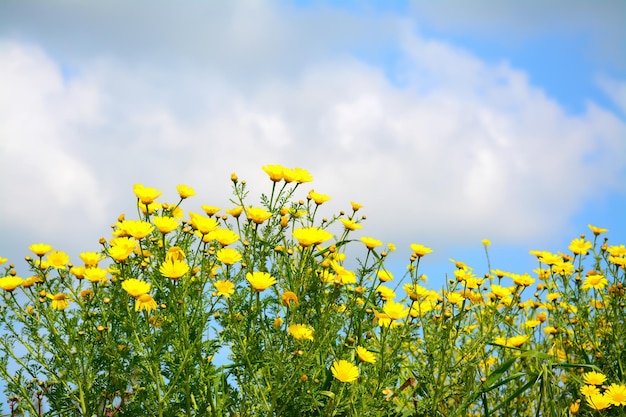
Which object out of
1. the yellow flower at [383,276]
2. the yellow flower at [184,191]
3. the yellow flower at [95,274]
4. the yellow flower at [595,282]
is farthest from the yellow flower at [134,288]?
the yellow flower at [595,282]

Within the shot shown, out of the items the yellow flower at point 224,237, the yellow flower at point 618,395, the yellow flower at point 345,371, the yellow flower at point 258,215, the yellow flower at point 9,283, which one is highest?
the yellow flower at point 258,215

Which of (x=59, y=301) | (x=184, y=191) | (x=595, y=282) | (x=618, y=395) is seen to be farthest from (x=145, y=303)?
(x=595, y=282)

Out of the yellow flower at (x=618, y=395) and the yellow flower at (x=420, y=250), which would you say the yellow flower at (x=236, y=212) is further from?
the yellow flower at (x=618, y=395)

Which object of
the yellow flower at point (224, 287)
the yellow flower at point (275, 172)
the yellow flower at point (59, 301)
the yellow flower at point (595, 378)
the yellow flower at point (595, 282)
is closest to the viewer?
the yellow flower at point (224, 287)

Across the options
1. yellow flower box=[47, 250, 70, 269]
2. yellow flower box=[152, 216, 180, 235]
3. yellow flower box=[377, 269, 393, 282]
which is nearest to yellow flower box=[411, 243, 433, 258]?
yellow flower box=[377, 269, 393, 282]

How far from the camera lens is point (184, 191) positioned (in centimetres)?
339

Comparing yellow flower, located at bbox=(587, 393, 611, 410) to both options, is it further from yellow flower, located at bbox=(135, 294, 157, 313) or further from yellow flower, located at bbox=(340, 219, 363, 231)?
yellow flower, located at bbox=(135, 294, 157, 313)

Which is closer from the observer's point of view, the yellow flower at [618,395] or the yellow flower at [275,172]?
the yellow flower at [275,172]

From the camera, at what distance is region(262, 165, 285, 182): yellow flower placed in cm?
329

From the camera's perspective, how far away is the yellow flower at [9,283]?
323 cm

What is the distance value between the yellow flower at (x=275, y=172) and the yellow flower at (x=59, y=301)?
43.1 inches

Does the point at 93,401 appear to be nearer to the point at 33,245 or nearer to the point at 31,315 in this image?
the point at 31,315

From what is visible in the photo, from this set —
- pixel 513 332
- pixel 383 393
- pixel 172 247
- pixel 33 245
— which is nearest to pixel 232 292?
pixel 172 247

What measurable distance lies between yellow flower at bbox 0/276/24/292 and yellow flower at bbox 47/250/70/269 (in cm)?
17
